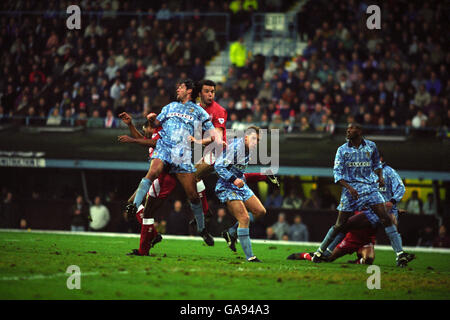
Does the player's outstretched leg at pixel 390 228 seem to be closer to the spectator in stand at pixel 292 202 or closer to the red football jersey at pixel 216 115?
the red football jersey at pixel 216 115

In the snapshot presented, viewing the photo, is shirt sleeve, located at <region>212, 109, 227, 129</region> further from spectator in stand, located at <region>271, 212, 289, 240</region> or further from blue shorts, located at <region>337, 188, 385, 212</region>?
spectator in stand, located at <region>271, 212, 289, 240</region>

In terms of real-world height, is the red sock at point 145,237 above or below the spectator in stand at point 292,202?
above

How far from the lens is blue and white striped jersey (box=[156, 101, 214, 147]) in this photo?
1140 cm

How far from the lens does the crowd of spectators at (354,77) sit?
A: 21250mm

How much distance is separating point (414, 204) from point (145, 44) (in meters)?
10.9

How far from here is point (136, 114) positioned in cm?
2289

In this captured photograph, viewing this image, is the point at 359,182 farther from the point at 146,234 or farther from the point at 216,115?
the point at 146,234

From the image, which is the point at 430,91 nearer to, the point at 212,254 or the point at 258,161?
the point at 258,161

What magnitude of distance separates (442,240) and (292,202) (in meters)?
4.36

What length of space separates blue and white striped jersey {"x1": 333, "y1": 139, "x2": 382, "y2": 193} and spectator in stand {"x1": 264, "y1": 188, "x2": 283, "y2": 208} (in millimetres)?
9840

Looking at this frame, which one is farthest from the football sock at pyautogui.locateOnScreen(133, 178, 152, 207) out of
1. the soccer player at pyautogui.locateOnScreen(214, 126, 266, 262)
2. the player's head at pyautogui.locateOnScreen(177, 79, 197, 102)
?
the player's head at pyautogui.locateOnScreen(177, 79, 197, 102)

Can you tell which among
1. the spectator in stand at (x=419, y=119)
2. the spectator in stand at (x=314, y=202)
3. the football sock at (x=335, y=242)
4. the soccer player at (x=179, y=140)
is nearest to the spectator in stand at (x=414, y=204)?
the spectator in stand at (x=419, y=119)

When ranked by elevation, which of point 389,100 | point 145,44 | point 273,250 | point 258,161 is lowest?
point 273,250
